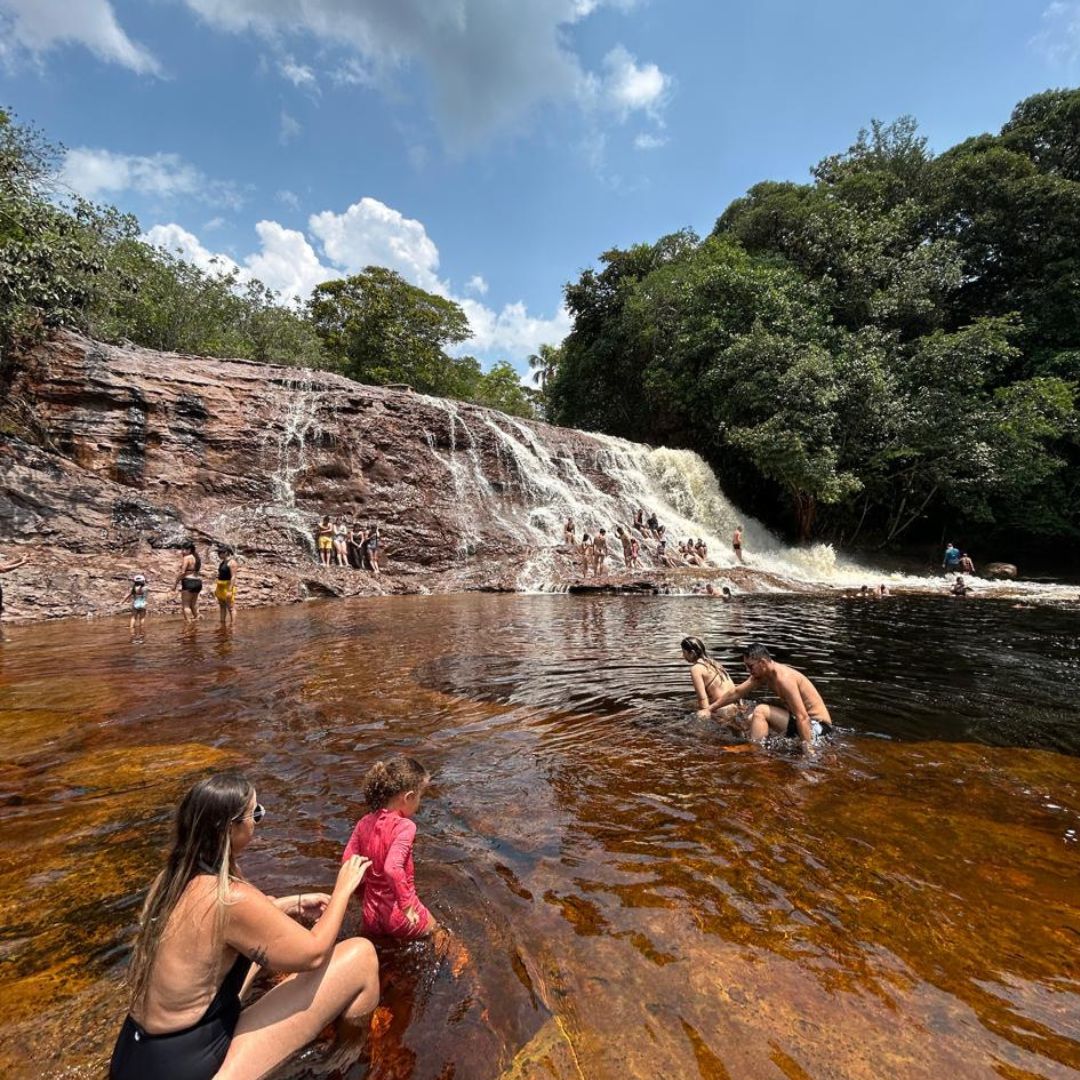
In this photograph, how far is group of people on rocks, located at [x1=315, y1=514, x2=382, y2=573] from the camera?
1689cm

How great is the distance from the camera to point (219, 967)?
6.12ft

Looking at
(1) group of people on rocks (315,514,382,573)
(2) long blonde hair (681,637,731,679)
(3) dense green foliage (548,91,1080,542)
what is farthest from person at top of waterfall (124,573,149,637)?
(3) dense green foliage (548,91,1080,542)

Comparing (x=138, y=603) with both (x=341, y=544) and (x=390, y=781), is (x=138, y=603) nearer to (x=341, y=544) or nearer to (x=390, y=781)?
(x=341, y=544)

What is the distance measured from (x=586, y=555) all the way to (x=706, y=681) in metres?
12.7

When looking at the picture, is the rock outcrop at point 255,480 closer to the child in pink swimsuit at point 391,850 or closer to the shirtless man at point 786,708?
the shirtless man at point 786,708

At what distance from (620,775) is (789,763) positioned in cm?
138

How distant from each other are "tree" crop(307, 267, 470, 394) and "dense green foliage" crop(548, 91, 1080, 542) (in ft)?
47.4

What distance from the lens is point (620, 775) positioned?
14.1ft

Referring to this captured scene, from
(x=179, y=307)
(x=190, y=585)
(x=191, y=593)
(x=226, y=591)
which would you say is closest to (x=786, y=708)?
(x=226, y=591)

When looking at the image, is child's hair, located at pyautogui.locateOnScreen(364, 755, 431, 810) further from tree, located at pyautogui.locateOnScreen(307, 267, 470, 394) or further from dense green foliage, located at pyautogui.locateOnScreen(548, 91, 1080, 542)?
tree, located at pyautogui.locateOnScreen(307, 267, 470, 394)

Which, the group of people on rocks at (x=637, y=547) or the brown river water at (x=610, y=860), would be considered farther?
the group of people on rocks at (x=637, y=547)

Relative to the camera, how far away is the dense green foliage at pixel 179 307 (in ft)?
45.3

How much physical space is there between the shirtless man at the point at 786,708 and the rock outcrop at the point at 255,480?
1177 cm

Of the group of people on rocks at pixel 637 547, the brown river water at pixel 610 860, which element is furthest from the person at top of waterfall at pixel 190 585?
the group of people on rocks at pixel 637 547
